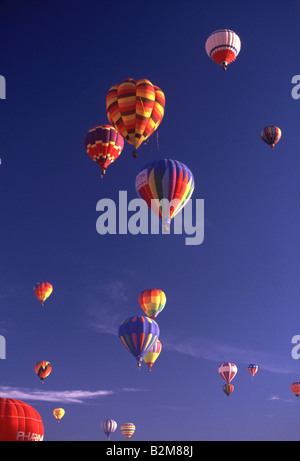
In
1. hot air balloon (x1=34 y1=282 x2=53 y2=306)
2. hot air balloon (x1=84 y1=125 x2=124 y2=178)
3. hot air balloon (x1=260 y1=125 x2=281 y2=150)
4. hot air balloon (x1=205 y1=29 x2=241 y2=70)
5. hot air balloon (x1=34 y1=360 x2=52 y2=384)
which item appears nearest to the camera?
hot air balloon (x1=205 y1=29 x2=241 y2=70)

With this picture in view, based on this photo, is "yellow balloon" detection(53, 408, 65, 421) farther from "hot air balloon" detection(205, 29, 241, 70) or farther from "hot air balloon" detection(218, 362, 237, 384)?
"hot air balloon" detection(205, 29, 241, 70)

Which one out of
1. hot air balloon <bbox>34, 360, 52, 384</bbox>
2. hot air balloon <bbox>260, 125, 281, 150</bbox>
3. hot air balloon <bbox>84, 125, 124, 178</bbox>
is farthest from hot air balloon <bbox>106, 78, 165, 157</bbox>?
hot air balloon <bbox>34, 360, 52, 384</bbox>

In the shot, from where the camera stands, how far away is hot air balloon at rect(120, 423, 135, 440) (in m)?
52.7

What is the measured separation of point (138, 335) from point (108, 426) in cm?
2146

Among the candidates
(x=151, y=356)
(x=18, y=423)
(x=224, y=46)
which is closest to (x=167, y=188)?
(x=224, y=46)

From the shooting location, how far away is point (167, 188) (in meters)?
29.3

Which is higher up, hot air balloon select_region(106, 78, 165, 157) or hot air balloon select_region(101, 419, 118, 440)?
hot air balloon select_region(106, 78, 165, 157)

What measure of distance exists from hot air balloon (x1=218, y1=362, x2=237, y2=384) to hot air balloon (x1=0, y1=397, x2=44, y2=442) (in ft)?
108
